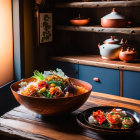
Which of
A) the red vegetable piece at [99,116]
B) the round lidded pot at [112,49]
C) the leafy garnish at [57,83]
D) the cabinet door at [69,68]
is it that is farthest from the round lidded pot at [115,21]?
the red vegetable piece at [99,116]

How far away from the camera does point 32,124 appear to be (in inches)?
55.3

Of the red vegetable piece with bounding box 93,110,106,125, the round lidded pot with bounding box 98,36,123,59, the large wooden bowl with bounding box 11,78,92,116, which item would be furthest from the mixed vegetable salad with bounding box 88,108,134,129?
the round lidded pot with bounding box 98,36,123,59

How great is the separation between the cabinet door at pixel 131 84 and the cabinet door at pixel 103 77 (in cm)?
10

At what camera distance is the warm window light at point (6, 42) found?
9.04ft

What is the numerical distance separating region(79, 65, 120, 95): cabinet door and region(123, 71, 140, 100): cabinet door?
0.10m

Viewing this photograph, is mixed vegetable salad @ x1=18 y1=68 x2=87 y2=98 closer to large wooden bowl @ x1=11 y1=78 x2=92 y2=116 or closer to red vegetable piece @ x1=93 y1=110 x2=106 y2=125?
large wooden bowl @ x1=11 y1=78 x2=92 y2=116

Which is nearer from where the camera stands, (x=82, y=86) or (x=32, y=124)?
(x=32, y=124)

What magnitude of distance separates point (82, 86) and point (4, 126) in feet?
1.89

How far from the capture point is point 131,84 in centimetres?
298

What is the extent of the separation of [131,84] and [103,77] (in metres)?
0.36

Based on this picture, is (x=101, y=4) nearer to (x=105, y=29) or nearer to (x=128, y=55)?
(x=105, y=29)

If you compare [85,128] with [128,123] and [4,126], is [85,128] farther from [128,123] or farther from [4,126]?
[4,126]

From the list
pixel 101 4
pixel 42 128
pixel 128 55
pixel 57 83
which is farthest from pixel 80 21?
pixel 42 128

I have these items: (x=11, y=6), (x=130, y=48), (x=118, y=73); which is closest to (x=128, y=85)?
(x=118, y=73)
